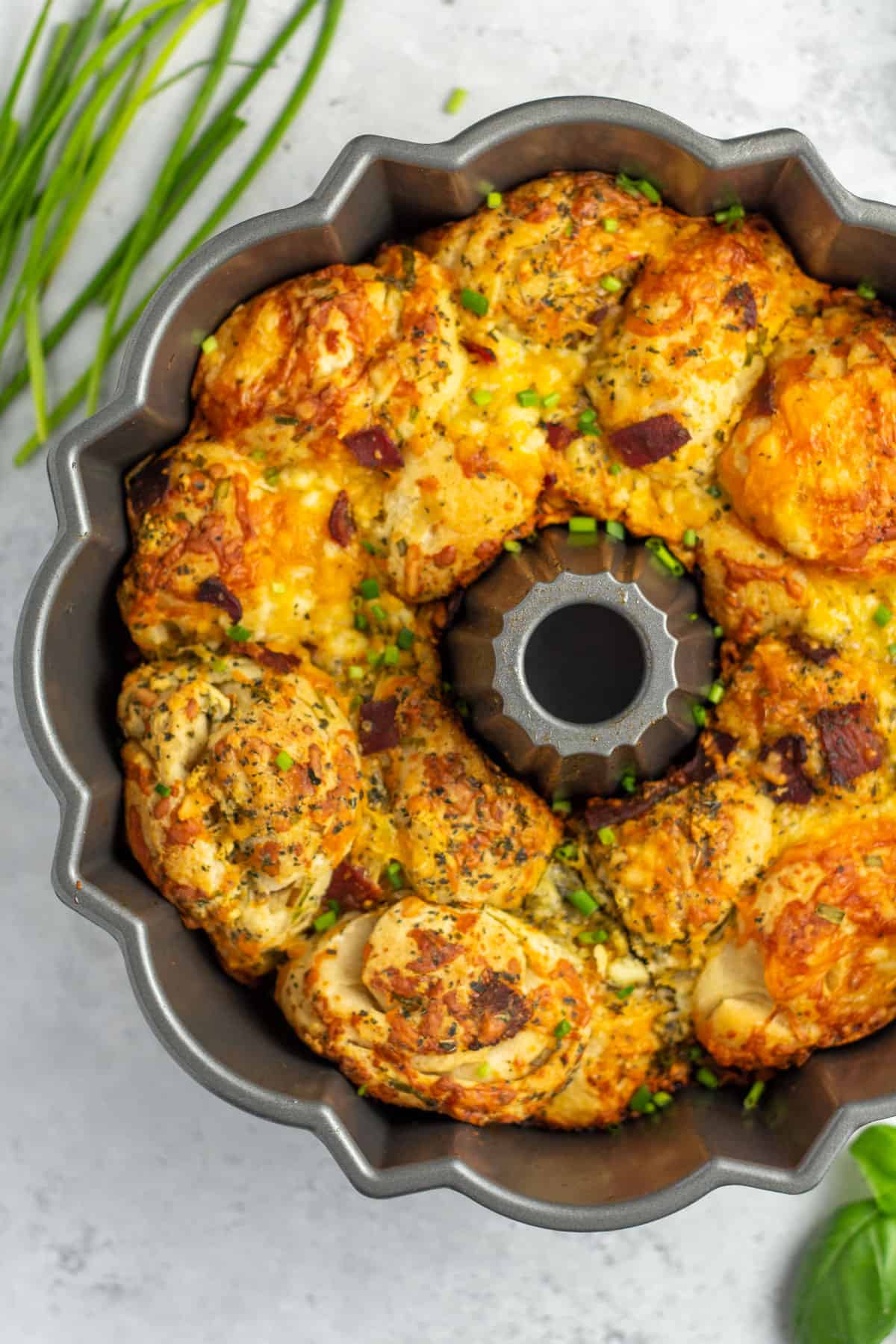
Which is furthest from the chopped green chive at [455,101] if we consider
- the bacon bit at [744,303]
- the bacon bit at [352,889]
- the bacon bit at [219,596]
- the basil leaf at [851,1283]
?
the basil leaf at [851,1283]

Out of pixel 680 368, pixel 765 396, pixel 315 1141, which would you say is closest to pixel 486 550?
pixel 680 368

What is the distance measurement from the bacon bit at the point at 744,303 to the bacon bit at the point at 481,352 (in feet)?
1.46

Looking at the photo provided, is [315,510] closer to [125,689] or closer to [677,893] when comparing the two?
[125,689]

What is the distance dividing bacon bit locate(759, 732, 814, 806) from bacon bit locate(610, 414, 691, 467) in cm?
59

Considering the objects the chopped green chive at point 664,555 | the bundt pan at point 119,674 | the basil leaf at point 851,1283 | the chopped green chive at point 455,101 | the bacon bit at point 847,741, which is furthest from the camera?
the chopped green chive at point 455,101

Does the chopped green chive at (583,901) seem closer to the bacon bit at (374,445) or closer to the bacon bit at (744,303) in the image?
the bacon bit at (374,445)

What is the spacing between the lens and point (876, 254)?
2572mm

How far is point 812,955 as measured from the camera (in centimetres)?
254

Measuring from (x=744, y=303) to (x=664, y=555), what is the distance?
1.63 feet

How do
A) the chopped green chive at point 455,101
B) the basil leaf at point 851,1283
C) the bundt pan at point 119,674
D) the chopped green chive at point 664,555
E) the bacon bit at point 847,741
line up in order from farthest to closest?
the chopped green chive at point 455,101 → the basil leaf at point 851,1283 → the chopped green chive at point 664,555 → the bacon bit at point 847,741 → the bundt pan at point 119,674

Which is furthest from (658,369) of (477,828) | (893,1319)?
(893,1319)

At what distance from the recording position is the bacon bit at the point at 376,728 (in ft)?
8.93

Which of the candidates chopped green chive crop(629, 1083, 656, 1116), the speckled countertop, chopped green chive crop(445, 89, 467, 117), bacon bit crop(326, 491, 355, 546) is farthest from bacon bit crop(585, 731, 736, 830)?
chopped green chive crop(445, 89, 467, 117)

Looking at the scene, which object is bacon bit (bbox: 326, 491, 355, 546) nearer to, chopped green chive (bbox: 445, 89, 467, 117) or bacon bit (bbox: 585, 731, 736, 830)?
bacon bit (bbox: 585, 731, 736, 830)
